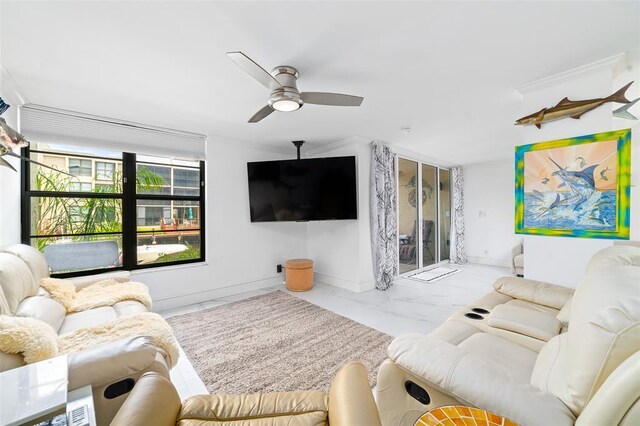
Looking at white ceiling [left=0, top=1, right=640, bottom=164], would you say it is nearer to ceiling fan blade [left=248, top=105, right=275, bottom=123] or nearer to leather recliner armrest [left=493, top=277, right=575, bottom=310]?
ceiling fan blade [left=248, top=105, right=275, bottom=123]

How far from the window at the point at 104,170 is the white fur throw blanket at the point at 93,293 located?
1.26 m

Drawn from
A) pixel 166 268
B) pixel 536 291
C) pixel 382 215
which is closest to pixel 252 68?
pixel 536 291

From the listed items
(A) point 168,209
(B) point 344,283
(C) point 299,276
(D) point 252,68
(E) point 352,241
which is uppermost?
(D) point 252,68

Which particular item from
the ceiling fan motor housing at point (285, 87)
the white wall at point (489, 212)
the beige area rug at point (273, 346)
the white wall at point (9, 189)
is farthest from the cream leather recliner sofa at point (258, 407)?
the white wall at point (489, 212)

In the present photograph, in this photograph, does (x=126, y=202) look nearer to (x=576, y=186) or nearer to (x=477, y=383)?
(x=477, y=383)

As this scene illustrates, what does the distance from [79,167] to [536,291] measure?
4590mm

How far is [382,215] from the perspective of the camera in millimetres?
3963

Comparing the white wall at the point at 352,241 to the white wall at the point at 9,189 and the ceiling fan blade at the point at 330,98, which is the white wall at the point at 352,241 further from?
the white wall at the point at 9,189

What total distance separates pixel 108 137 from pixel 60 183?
69cm

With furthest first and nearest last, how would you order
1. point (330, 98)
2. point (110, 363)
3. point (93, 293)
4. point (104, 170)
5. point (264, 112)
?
point (104, 170), point (93, 293), point (264, 112), point (330, 98), point (110, 363)

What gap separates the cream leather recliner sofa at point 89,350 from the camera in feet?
3.57

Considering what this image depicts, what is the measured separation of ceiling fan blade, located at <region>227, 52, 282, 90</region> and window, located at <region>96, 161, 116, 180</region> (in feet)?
8.18

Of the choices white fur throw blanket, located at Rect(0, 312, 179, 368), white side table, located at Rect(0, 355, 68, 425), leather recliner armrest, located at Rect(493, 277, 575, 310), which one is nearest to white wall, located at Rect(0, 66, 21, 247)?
white fur throw blanket, located at Rect(0, 312, 179, 368)

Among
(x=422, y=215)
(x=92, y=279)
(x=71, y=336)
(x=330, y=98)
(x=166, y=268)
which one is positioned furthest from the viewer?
(x=422, y=215)
